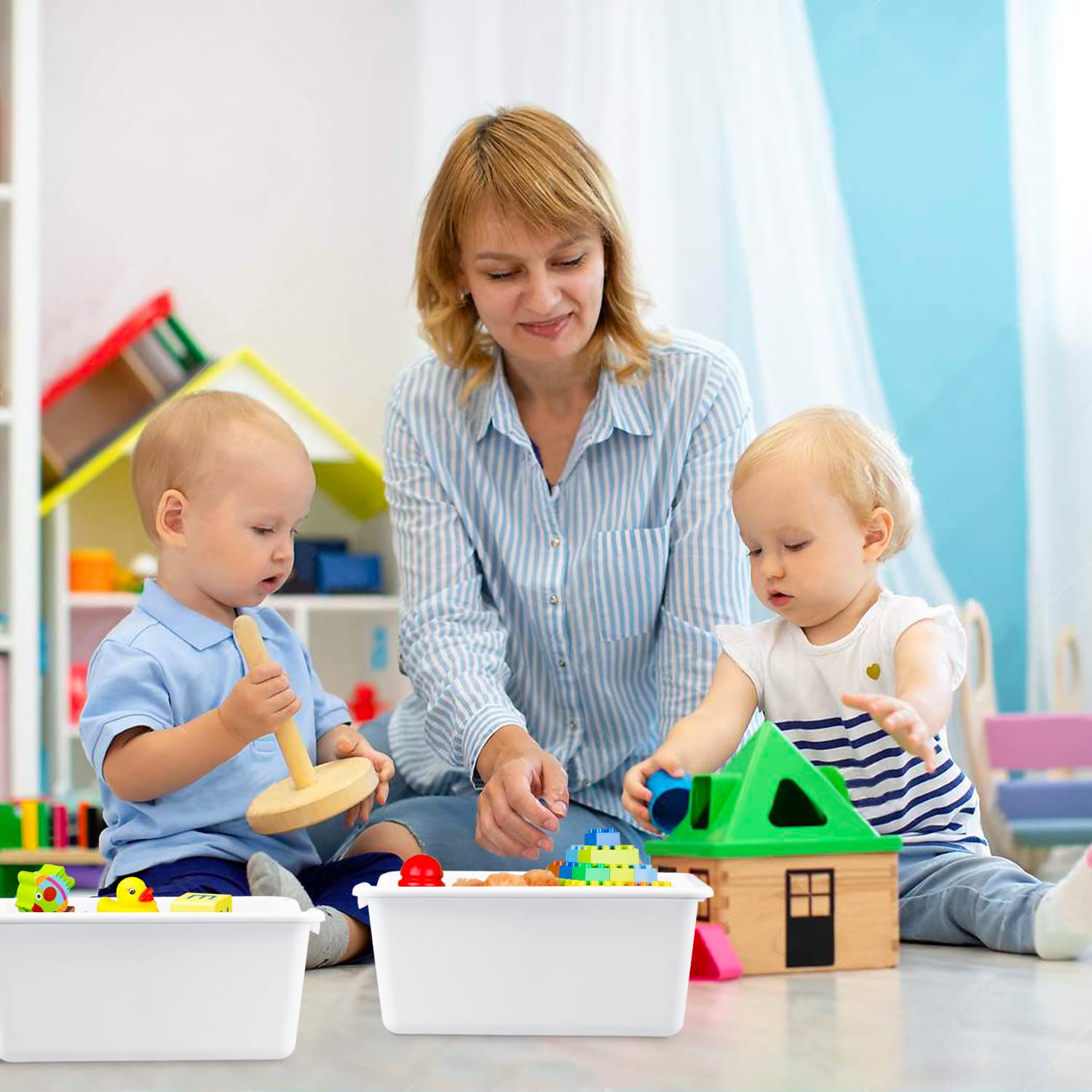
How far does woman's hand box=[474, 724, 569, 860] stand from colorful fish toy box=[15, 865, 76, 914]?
0.42m

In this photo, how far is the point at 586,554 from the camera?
1.44 meters

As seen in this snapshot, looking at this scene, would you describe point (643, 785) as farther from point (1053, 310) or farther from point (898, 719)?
point (1053, 310)

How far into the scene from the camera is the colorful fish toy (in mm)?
787

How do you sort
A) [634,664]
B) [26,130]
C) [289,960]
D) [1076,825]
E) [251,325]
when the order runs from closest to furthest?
[289,960] < [634,664] < [1076,825] < [26,130] < [251,325]

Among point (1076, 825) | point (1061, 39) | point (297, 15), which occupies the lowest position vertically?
point (1076, 825)

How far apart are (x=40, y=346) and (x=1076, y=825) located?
6.49ft

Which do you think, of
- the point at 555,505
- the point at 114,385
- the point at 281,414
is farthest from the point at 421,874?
the point at 114,385

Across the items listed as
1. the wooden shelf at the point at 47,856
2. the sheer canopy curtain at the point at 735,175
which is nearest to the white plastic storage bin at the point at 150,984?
the wooden shelf at the point at 47,856

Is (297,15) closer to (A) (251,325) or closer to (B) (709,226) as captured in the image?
(A) (251,325)

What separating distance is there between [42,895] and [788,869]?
1.64ft

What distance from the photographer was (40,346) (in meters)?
2.71

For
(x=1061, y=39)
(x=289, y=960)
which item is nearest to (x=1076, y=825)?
(x=1061, y=39)

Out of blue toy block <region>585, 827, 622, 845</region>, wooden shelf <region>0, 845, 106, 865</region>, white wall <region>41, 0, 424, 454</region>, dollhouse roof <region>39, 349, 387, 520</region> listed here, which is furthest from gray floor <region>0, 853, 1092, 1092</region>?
white wall <region>41, 0, 424, 454</region>

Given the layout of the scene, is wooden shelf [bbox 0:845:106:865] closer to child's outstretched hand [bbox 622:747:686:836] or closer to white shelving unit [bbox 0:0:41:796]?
white shelving unit [bbox 0:0:41:796]
